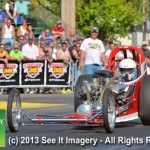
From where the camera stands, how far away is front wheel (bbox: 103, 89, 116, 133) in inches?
506

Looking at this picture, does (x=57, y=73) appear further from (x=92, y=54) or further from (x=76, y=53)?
(x=92, y=54)

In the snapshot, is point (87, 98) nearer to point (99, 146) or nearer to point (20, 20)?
point (99, 146)

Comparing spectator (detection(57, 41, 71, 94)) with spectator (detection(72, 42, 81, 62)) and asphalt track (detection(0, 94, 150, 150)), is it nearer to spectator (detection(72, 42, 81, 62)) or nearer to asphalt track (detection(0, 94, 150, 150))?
spectator (detection(72, 42, 81, 62))

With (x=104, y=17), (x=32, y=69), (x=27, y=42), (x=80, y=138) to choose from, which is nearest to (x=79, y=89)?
(x=80, y=138)

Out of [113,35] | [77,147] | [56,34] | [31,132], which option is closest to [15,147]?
[77,147]

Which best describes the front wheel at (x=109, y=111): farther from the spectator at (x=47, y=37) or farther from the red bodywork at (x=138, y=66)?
the spectator at (x=47, y=37)

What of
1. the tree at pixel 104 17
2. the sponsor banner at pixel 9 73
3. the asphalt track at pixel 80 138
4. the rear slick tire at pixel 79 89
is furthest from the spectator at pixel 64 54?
the tree at pixel 104 17

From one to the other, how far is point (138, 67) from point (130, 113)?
1.11 metres

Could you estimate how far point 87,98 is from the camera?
13859 mm

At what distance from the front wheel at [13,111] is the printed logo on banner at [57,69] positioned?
12.2 metres

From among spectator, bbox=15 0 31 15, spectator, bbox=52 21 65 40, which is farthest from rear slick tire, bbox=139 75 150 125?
spectator, bbox=15 0 31 15

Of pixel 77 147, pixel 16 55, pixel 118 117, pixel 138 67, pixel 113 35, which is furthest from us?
pixel 113 35

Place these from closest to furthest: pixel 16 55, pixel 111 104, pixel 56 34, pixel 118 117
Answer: pixel 111 104 → pixel 118 117 → pixel 16 55 → pixel 56 34

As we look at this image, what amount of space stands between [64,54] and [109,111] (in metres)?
13.0
